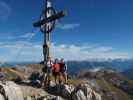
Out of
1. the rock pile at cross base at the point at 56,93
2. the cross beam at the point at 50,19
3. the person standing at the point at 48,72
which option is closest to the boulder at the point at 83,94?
the rock pile at cross base at the point at 56,93

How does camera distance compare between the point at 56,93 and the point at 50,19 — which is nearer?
the point at 56,93

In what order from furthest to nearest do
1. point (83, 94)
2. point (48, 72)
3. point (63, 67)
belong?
point (48, 72) → point (63, 67) → point (83, 94)

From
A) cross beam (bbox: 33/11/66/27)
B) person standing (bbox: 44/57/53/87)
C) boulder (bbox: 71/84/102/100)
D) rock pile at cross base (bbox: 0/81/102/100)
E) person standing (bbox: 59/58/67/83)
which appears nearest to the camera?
rock pile at cross base (bbox: 0/81/102/100)

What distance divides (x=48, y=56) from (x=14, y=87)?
9.73 meters

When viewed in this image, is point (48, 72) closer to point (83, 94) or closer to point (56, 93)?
point (56, 93)

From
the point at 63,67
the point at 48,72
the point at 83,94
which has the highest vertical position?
the point at 63,67

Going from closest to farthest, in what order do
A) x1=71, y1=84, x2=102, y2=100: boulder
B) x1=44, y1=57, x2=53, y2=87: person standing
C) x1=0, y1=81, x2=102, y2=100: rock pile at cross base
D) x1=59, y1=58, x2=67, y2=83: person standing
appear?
x1=0, y1=81, x2=102, y2=100: rock pile at cross base → x1=71, y1=84, x2=102, y2=100: boulder → x1=59, y1=58, x2=67, y2=83: person standing → x1=44, y1=57, x2=53, y2=87: person standing

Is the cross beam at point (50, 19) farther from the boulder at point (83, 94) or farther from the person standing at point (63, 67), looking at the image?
the boulder at point (83, 94)

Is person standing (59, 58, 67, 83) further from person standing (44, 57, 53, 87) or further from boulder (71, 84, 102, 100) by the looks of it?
boulder (71, 84, 102, 100)

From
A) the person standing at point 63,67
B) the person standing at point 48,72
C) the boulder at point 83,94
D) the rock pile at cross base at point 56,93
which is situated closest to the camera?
the rock pile at cross base at point 56,93

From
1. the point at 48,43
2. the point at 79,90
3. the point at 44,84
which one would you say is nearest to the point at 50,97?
the point at 79,90

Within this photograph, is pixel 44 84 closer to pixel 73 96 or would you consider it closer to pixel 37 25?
pixel 73 96

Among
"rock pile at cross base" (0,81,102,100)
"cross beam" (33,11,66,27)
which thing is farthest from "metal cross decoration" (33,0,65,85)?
"rock pile at cross base" (0,81,102,100)

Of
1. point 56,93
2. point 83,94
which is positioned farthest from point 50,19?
point 83,94
